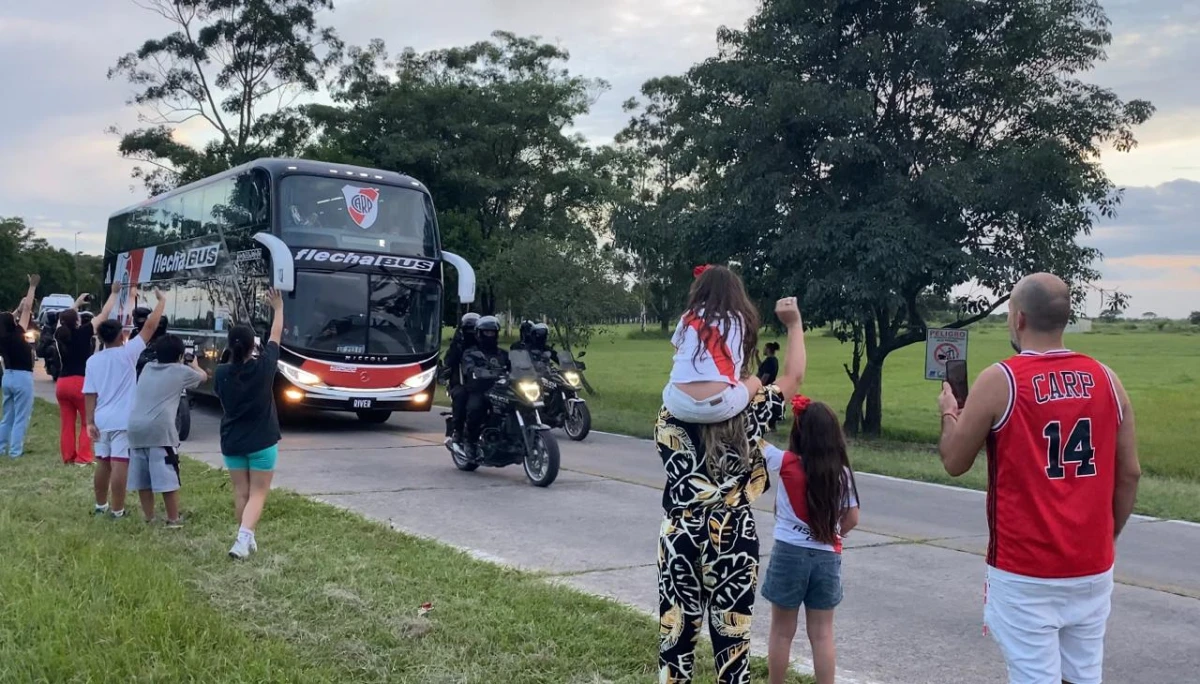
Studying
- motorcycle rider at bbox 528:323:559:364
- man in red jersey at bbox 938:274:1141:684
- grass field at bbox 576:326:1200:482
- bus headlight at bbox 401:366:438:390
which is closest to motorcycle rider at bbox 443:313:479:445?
motorcycle rider at bbox 528:323:559:364

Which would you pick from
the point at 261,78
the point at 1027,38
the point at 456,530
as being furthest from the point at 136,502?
the point at 261,78

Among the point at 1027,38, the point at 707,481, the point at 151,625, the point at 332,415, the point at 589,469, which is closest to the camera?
the point at 707,481

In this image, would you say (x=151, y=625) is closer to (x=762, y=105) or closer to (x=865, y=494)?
(x=865, y=494)

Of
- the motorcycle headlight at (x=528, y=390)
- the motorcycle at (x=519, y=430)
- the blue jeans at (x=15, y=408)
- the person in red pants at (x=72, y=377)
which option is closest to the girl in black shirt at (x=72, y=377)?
the person in red pants at (x=72, y=377)

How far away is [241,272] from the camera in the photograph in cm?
1606

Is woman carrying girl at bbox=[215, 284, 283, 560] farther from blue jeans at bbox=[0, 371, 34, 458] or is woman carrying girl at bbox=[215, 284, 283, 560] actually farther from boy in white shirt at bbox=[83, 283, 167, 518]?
blue jeans at bbox=[0, 371, 34, 458]

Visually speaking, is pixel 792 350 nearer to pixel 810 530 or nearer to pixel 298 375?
pixel 810 530

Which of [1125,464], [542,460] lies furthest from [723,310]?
[542,460]

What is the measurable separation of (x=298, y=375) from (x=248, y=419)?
8.66 m

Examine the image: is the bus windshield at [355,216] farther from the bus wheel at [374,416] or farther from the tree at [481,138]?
the tree at [481,138]

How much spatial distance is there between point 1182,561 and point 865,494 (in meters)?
3.35

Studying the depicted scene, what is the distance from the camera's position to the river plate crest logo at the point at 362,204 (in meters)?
15.9

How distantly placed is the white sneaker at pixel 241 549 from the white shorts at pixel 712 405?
13.1 ft

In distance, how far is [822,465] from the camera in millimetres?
4234
